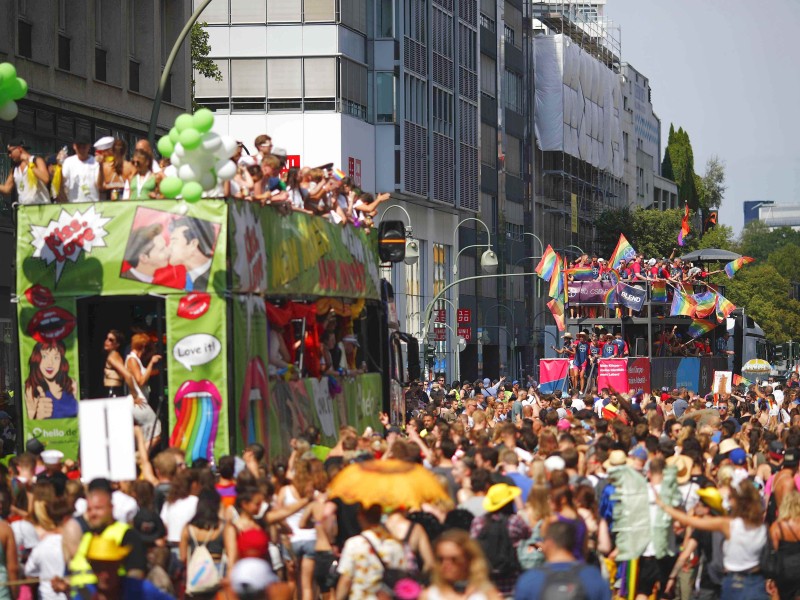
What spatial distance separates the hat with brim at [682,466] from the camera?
48.6 feet

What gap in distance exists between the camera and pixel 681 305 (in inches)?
1790

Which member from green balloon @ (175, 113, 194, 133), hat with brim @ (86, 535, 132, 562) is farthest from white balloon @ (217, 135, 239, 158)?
hat with brim @ (86, 535, 132, 562)

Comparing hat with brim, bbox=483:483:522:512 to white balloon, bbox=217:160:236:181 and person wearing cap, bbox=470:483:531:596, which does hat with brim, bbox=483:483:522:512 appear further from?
white balloon, bbox=217:160:236:181

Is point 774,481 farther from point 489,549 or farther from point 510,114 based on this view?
point 510,114

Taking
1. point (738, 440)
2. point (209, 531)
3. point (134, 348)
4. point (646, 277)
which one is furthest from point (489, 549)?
point (646, 277)

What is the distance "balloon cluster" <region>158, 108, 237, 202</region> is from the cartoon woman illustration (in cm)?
193

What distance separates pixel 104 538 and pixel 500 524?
266 cm

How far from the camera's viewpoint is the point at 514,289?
3393 inches

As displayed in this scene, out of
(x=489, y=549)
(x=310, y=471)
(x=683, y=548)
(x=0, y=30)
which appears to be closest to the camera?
(x=489, y=549)

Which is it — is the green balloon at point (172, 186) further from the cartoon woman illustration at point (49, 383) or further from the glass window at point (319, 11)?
the glass window at point (319, 11)

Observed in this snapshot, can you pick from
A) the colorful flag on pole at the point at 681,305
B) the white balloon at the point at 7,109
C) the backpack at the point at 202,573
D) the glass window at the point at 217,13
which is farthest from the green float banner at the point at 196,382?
the glass window at the point at 217,13

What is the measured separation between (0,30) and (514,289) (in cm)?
5576

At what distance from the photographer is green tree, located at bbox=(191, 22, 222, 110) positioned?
167 ft

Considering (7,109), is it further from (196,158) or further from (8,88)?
(196,158)
